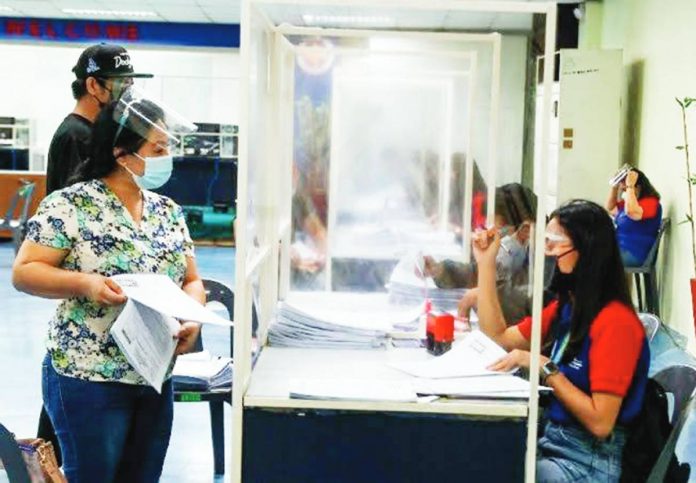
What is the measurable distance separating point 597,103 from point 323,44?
5120 mm

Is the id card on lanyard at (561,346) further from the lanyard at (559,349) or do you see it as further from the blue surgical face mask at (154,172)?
the blue surgical face mask at (154,172)

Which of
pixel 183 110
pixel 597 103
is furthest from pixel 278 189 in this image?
pixel 183 110

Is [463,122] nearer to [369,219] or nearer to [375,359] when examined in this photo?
[369,219]

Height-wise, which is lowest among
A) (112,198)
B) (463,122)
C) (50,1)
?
(112,198)

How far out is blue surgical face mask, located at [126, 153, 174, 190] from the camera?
6.91 ft

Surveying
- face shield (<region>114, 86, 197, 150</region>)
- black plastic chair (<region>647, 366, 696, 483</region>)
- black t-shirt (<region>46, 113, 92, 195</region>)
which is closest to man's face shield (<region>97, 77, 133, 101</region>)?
black t-shirt (<region>46, 113, 92, 195</region>)

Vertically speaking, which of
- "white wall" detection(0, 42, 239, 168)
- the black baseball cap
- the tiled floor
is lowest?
the tiled floor

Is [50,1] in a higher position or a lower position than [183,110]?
higher

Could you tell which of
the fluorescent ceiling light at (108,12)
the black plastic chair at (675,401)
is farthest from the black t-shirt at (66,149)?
the fluorescent ceiling light at (108,12)

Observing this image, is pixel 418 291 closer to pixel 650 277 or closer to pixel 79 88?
pixel 79 88

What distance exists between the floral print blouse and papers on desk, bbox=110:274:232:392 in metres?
0.05

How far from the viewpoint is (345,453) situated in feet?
6.17

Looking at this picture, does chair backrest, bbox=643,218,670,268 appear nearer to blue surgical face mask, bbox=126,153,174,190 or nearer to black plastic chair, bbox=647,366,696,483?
black plastic chair, bbox=647,366,696,483

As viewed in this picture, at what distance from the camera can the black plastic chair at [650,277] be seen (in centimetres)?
618
